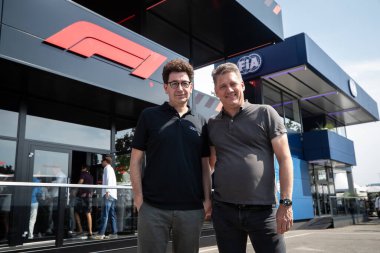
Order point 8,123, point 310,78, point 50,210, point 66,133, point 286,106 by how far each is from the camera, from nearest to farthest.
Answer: point 50,210, point 8,123, point 66,133, point 310,78, point 286,106

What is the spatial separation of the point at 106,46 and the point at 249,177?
212 inches

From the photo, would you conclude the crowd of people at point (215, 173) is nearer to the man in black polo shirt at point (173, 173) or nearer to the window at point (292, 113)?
the man in black polo shirt at point (173, 173)

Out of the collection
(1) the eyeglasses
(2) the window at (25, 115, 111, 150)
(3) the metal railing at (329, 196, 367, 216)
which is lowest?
(3) the metal railing at (329, 196, 367, 216)

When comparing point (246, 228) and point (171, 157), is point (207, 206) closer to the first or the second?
point (246, 228)

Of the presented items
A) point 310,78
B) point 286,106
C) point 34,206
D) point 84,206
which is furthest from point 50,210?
point 286,106

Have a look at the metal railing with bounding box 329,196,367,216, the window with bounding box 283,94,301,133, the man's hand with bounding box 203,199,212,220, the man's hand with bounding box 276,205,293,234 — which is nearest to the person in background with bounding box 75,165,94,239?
the man's hand with bounding box 203,199,212,220

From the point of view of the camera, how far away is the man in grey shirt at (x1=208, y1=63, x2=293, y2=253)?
2109mm

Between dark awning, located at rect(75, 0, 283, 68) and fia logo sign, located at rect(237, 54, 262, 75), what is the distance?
162cm

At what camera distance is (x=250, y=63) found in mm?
13625

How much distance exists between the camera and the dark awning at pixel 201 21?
8852 mm

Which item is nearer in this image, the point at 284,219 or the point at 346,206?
the point at 284,219

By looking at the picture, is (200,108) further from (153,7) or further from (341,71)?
(341,71)

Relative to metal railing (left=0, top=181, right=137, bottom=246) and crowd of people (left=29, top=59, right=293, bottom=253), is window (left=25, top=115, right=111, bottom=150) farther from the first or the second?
crowd of people (left=29, top=59, right=293, bottom=253)

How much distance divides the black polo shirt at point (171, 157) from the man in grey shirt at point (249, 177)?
0.54 feet
